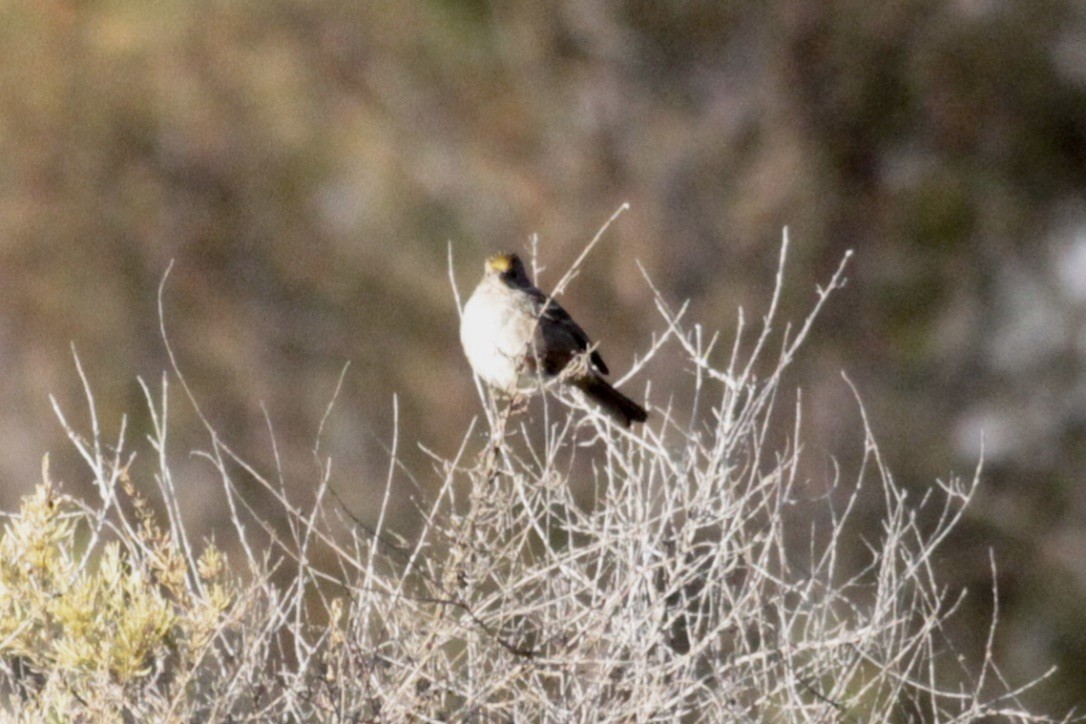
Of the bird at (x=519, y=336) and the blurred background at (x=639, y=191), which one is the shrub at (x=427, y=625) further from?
the blurred background at (x=639, y=191)

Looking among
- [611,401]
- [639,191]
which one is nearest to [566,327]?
[611,401]

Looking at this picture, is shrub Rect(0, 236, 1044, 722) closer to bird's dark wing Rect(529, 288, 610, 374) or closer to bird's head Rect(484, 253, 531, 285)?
bird's dark wing Rect(529, 288, 610, 374)

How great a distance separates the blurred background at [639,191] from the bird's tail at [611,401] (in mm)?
7607

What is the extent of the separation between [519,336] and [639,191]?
848 centimetres

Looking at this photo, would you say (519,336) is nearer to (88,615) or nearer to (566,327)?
(566,327)

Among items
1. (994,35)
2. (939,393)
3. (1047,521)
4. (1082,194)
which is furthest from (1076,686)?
(994,35)

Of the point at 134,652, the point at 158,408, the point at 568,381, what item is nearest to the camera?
the point at 134,652

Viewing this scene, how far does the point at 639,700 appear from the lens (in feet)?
13.3

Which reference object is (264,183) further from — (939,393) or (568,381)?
(568,381)

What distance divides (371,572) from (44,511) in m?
0.62

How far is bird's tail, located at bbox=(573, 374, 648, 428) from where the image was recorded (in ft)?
19.0

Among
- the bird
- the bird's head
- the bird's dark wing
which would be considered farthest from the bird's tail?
the bird's head

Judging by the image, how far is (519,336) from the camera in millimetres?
6016

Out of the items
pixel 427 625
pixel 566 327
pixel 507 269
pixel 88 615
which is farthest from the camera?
pixel 507 269
